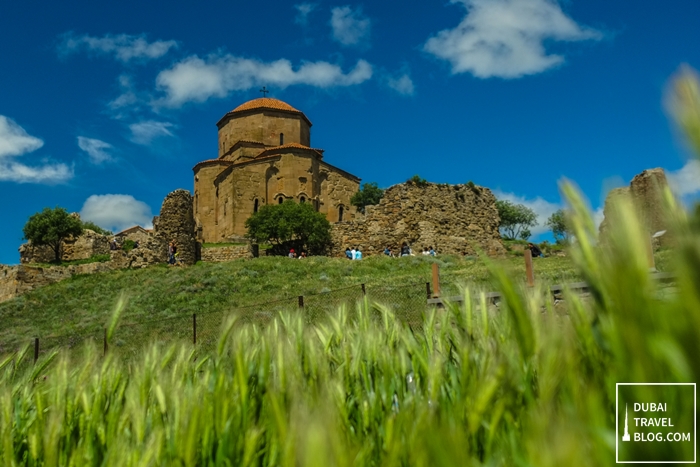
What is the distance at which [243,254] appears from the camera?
109 ft

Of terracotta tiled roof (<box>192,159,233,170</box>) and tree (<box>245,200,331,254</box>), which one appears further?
terracotta tiled roof (<box>192,159,233,170</box>)

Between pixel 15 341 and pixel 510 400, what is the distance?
52.6ft

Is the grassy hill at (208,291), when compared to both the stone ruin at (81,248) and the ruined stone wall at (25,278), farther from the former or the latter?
the stone ruin at (81,248)

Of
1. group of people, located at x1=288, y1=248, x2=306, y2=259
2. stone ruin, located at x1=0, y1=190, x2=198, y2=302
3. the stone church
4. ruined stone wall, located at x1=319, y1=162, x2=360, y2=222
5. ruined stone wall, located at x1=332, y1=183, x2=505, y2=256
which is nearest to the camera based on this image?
stone ruin, located at x1=0, y1=190, x2=198, y2=302

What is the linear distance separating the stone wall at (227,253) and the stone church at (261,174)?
7322 mm

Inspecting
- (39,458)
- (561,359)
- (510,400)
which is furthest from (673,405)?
(39,458)

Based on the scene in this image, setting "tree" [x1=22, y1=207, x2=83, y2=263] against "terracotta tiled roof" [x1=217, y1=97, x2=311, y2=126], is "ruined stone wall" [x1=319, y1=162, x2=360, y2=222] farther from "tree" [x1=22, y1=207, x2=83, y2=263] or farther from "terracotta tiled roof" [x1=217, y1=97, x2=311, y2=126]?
"tree" [x1=22, y1=207, x2=83, y2=263]

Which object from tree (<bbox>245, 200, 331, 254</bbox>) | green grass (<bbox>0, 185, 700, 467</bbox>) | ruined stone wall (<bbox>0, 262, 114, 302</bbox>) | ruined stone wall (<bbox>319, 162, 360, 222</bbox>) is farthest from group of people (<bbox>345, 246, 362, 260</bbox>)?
green grass (<bbox>0, 185, 700, 467</bbox>)

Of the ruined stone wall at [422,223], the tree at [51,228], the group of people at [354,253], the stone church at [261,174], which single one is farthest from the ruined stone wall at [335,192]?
the tree at [51,228]

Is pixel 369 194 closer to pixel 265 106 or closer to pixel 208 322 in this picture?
pixel 265 106

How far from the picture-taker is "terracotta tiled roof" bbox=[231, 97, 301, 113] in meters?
45.0

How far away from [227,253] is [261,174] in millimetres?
10040

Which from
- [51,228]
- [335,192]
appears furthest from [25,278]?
[335,192]

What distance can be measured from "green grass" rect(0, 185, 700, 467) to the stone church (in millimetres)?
39399
